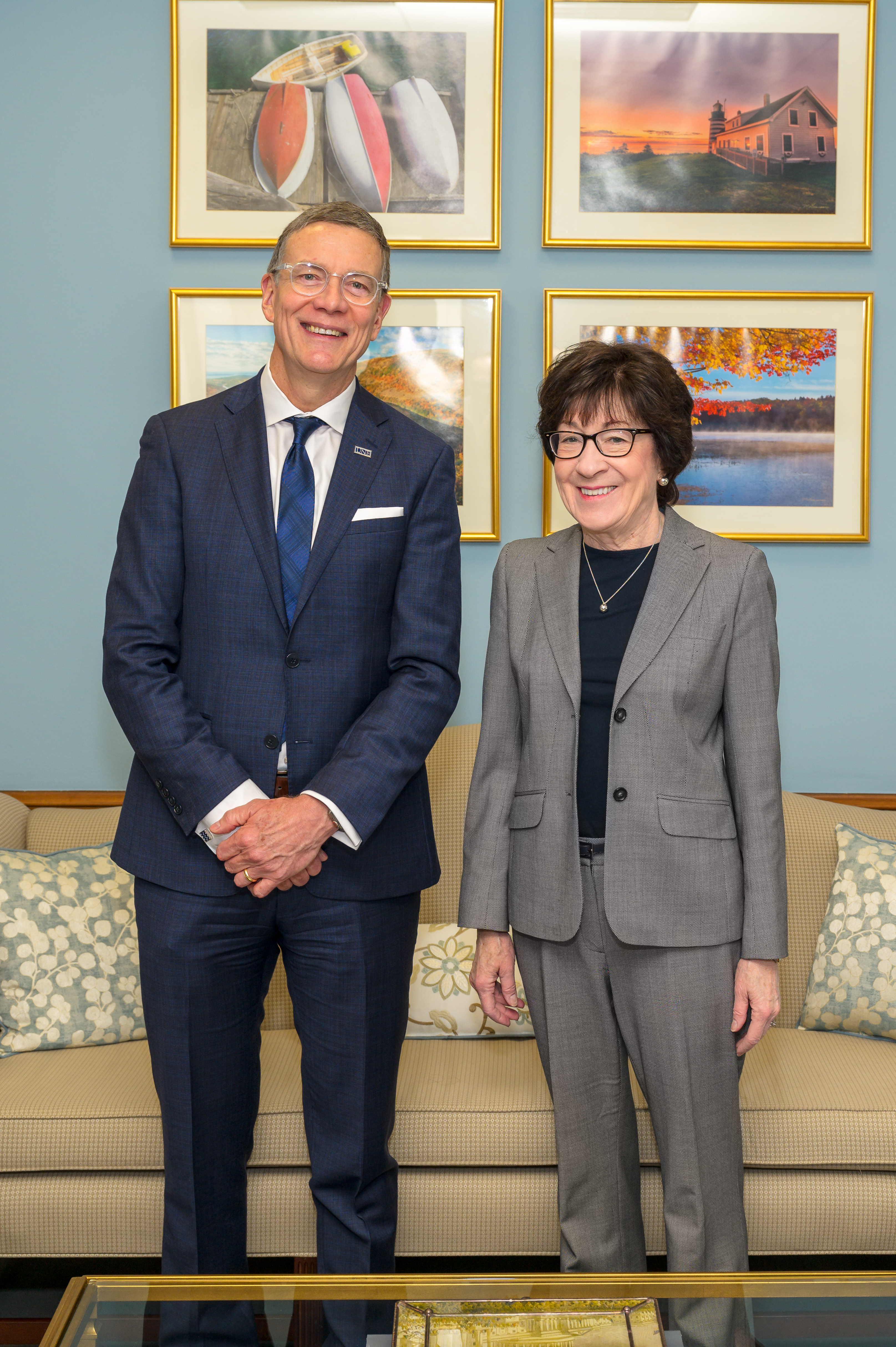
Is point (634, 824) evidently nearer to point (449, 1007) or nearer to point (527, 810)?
point (527, 810)

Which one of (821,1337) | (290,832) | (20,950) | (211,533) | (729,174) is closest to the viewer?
(821,1337)

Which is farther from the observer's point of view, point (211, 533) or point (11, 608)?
point (11, 608)

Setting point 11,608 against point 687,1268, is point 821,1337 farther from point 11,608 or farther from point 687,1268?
point 11,608

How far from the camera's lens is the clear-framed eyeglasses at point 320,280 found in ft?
5.62

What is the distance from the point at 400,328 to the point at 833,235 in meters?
1.11

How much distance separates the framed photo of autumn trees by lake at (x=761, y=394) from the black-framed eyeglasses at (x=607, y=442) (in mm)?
1103

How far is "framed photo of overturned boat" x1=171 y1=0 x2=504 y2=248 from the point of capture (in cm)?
267

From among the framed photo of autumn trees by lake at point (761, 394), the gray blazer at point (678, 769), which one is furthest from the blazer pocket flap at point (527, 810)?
the framed photo of autumn trees by lake at point (761, 394)

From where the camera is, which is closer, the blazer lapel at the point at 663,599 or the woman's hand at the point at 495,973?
the blazer lapel at the point at 663,599

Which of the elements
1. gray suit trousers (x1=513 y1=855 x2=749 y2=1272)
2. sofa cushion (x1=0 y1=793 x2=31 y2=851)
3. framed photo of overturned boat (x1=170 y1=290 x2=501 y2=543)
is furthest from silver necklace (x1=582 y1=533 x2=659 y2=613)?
sofa cushion (x1=0 y1=793 x2=31 y2=851)

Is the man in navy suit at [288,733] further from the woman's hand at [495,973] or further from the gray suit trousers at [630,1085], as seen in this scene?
the gray suit trousers at [630,1085]

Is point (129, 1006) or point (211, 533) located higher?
point (211, 533)

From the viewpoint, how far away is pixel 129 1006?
7.63 feet

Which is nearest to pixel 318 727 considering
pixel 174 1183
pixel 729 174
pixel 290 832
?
pixel 290 832
